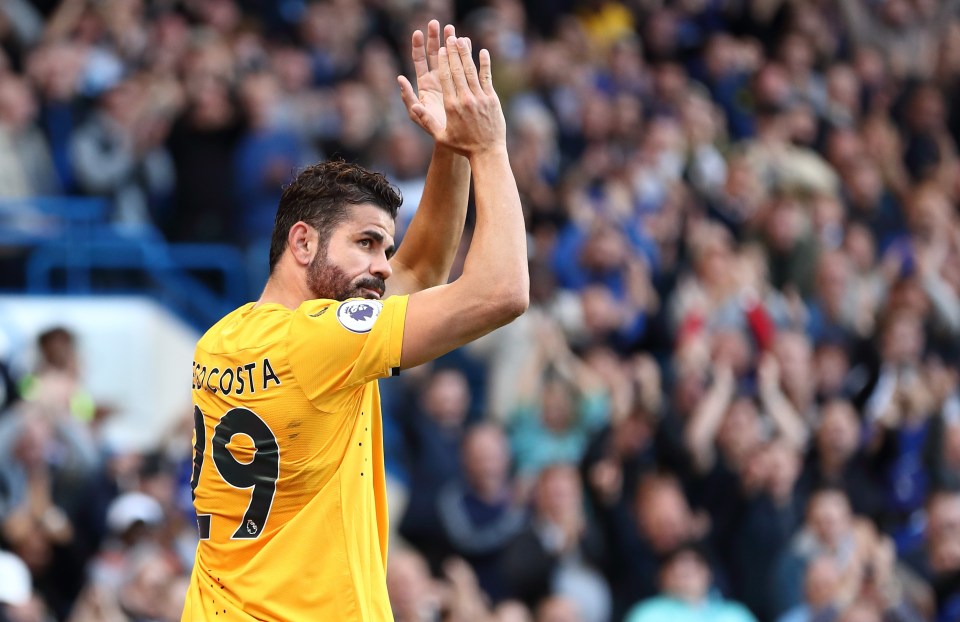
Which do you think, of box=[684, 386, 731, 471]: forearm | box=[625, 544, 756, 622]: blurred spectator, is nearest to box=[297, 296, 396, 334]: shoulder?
box=[625, 544, 756, 622]: blurred spectator

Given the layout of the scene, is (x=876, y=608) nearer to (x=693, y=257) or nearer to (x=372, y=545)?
(x=693, y=257)

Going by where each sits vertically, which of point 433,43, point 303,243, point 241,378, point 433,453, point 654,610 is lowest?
point 654,610

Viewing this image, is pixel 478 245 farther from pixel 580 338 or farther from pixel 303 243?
pixel 580 338

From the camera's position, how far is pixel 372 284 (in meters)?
4.02

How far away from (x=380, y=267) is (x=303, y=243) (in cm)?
22

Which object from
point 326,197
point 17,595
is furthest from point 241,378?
point 17,595

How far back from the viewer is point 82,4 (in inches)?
450

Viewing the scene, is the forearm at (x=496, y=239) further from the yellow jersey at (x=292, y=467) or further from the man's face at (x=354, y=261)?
the man's face at (x=354, y=261)

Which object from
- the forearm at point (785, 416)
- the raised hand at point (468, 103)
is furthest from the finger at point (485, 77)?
the forearm at point (785, 416)

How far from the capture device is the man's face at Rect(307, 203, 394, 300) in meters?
4.01

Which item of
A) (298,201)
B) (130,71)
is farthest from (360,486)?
(130,71)

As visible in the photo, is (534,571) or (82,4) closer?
(534,571)

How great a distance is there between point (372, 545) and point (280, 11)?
32.3 feet

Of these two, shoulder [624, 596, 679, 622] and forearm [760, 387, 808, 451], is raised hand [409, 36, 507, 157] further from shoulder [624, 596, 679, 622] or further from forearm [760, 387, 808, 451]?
forearm [760, 387, 808, 451]
